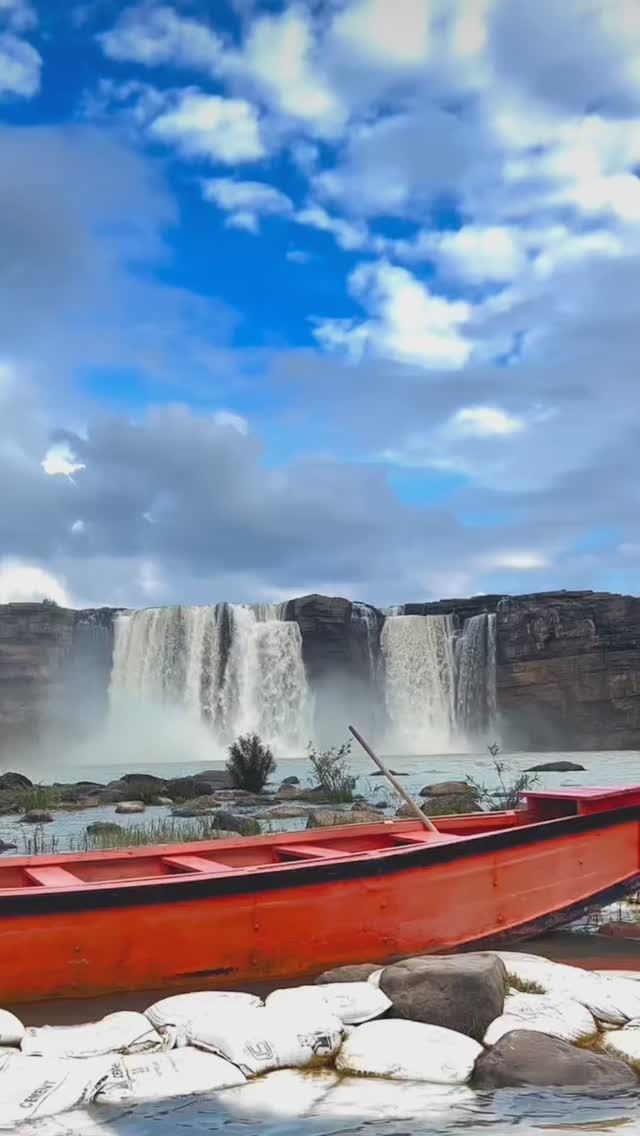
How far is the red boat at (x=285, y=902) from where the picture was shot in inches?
268

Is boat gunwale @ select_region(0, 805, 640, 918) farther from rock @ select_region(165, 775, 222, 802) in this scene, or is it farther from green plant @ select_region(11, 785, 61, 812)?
rock @ select_region(165, 775, 222, 802)

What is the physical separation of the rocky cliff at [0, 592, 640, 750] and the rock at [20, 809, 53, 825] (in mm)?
26756

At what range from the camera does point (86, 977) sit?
6844 millimetres

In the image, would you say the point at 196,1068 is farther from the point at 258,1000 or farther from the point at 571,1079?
the point at 571,1079

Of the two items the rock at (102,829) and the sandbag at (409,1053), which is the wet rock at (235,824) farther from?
the sandbag at (409,1053)

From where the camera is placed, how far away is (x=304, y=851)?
888 centimetres

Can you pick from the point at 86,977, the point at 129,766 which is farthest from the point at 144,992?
the point at 129,766

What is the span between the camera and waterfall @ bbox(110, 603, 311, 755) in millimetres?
44969

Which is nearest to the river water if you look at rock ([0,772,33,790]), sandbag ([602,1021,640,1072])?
sandbag ([602,1021,640,1072])

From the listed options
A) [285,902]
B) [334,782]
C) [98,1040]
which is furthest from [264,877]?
[334,782]

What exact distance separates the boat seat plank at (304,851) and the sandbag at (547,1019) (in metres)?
2.79

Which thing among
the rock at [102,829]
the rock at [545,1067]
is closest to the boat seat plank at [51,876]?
the rock at [545,1067]

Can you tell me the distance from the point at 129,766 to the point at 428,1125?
123 ft

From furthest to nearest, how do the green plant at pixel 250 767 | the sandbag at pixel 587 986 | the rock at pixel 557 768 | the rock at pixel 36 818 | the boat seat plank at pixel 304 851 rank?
1. the rock at pixel 557 768
2. the green plant at pixel 250 767
3. the rock at pixel 36 818
4. the boat seat plank at pixel 304 851
5. the sandbag at pixel 587 986
